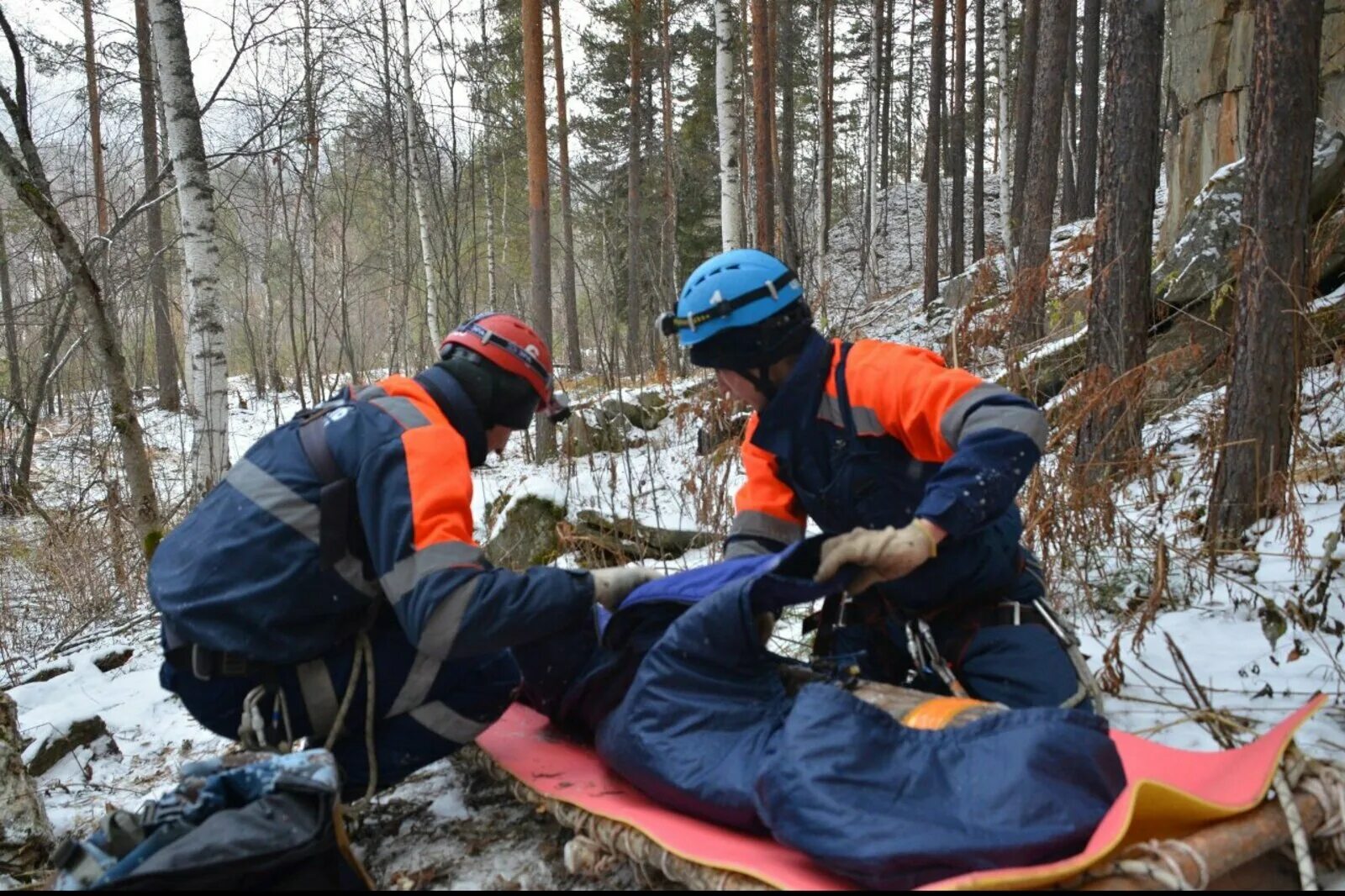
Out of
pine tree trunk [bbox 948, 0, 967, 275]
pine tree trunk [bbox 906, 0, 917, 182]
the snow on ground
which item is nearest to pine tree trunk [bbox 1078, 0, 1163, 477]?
the snow on ground

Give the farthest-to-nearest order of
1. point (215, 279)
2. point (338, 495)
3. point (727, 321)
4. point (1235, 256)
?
point (215, 279) → point (1235, 256) → point (727, 321) → point (338, 495)

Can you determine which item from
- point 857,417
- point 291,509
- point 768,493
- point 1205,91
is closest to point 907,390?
point 857,417

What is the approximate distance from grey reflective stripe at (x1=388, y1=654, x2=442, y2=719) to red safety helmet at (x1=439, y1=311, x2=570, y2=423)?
0.84 meters

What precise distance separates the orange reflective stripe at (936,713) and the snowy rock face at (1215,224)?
218 inches

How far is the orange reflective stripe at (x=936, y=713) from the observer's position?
6.60ft

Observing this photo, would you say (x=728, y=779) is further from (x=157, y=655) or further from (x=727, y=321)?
(x=157, y=655)

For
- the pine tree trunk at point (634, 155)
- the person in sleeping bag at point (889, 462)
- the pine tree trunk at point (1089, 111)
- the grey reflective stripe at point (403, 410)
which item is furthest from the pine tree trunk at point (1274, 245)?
the pine tree trunk at point (1089, 111)

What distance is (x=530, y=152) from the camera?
422 inches

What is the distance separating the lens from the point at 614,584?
2.68 meters

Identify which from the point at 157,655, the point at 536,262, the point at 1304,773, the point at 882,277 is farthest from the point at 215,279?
the point at 882,277

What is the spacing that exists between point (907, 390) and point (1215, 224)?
550 centimetres

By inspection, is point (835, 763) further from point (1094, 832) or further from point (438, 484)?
point (438, 484)

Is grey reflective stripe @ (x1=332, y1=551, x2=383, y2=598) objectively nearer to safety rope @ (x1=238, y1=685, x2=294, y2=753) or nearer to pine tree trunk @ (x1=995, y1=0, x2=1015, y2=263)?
safety rope @ (x1=238, y1=685, x2=294, y2=753)

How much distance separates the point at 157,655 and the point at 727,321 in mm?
4600
